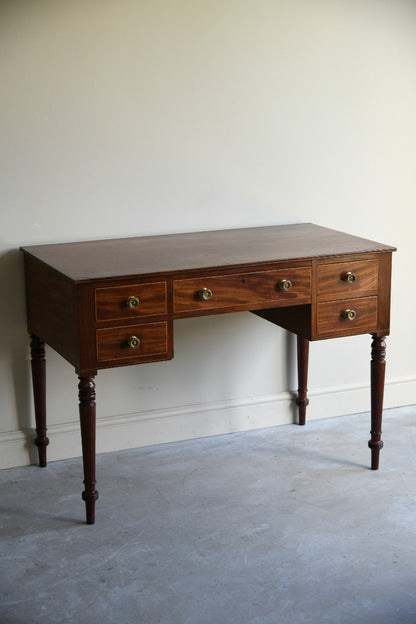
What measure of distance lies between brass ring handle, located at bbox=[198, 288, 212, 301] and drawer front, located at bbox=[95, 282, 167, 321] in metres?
0.12

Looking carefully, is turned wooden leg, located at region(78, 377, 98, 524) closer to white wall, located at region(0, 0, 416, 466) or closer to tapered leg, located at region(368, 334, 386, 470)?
white wall, located at region(0, 0, 416, 466)

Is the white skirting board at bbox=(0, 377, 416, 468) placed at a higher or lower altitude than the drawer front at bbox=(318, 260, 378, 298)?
lower

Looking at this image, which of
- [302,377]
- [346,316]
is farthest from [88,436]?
[302,377]

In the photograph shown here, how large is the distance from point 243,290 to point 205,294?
5.2 inches

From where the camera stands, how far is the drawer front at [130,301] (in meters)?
2.74

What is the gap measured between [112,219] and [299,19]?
39.5 inches

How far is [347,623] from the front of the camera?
2.35 m

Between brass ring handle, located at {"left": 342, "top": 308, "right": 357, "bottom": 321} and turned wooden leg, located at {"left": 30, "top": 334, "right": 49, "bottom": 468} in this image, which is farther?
turned wooden leg, located at {"left": 30, "top": 334, "right": 49, "bottom": 468}

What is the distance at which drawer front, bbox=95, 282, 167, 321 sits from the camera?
274cm

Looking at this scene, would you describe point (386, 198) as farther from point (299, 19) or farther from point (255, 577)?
point (255, 577)

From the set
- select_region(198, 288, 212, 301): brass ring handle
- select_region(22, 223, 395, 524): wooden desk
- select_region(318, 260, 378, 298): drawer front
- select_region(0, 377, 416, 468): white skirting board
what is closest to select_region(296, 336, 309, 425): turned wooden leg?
select_region(0, 377, 416, 468): white skirting board

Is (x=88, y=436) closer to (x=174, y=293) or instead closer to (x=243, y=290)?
(x=174, y=293)

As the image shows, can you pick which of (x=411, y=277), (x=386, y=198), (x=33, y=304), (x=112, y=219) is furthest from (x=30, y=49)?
(x=411, y=277)

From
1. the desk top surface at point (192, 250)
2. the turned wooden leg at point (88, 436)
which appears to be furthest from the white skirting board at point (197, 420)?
the desk top surface at point (192, 250)
